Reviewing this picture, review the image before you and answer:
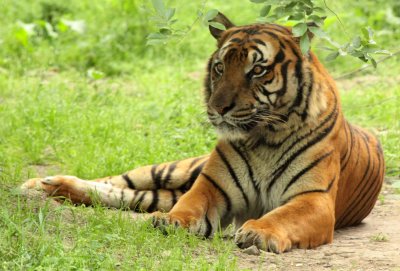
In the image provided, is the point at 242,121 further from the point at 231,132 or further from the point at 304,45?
the point at 304,45

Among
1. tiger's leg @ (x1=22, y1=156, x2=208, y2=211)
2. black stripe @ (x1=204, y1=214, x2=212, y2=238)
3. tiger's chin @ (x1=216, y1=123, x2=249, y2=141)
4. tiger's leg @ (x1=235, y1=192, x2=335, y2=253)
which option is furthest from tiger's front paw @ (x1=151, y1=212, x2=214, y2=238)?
tiger's leg @ (x1=22, y1=156, x2=208, y2=211)

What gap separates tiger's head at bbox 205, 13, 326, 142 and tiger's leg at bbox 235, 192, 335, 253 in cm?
47

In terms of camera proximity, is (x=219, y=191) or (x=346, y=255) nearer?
(x=346, y=255)

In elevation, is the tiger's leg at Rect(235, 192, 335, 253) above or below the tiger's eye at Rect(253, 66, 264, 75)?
below

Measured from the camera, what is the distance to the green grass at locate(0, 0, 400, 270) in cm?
417

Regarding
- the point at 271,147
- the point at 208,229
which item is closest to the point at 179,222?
the point at 208,229

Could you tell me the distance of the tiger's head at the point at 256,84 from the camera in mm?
4941

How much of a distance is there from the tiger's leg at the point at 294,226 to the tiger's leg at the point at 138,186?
1.05 meters

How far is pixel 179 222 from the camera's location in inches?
188

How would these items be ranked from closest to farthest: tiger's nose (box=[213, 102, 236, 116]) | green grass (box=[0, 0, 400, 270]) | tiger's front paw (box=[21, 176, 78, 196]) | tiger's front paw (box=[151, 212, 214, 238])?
green grass (box=[0, 0, 400, 270]) < tiger's front paw (box=[151, 212, 214, 238]) < tiger's nose (box=[213, 102, 236, 116]) < tiger's front paw (box=[21, 176, 78, 196])

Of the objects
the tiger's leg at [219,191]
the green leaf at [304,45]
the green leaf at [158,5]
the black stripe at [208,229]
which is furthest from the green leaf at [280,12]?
the black stripe at [208,229]

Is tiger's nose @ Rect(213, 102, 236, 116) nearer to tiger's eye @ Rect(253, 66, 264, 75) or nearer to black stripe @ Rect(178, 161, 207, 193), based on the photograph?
tiger's eye @ Rect(253, 66, 264, 75)

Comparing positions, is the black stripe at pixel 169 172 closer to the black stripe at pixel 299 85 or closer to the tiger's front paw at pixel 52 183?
the tiger's front paw at pixel 52 183

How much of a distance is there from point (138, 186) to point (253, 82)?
1.29 meters
